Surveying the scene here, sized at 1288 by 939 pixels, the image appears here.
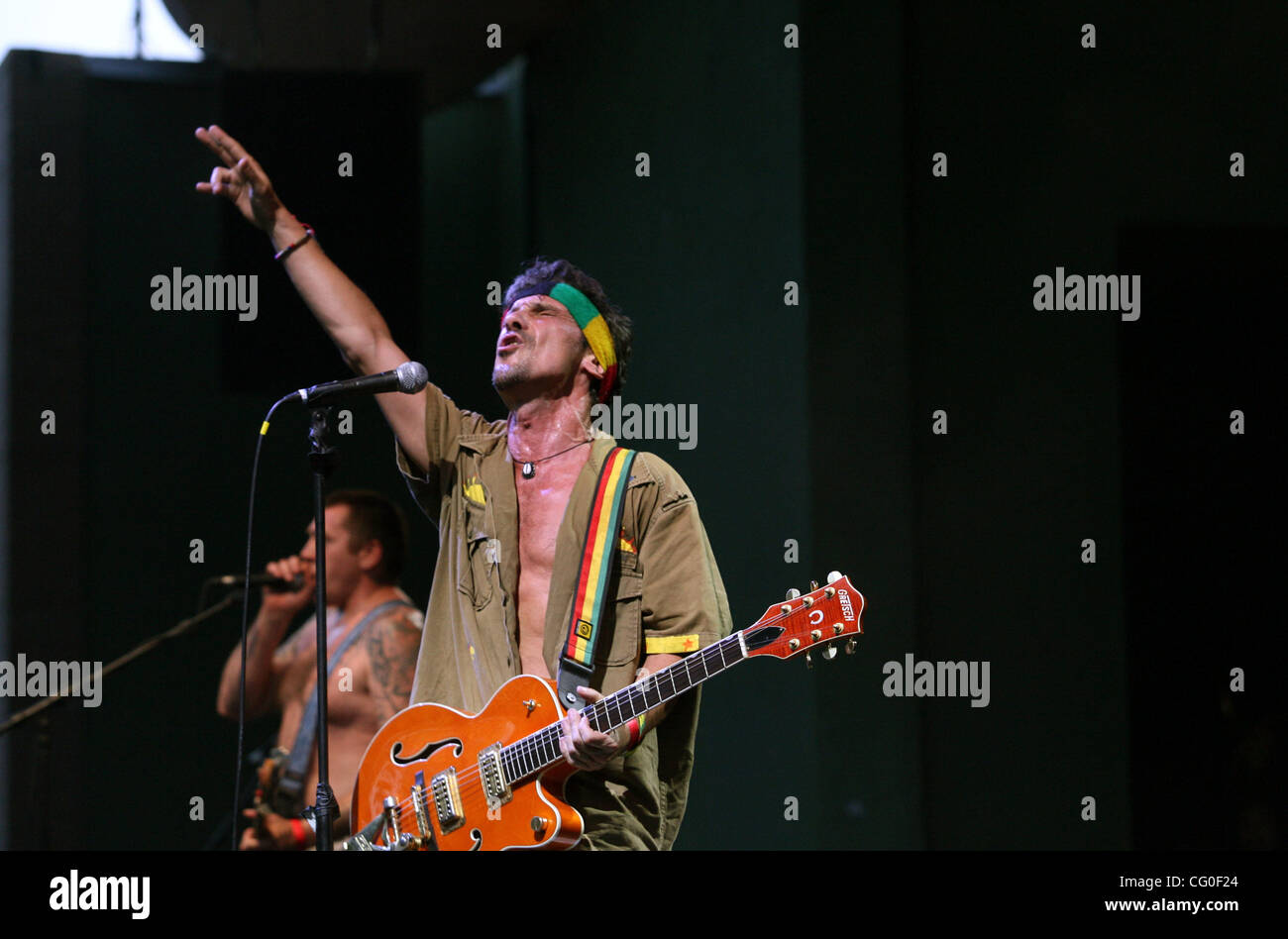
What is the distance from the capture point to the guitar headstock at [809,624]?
11.3ft

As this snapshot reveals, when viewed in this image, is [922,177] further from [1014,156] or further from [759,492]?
[759,492]

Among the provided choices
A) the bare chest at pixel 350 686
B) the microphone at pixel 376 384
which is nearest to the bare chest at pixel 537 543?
the microphone at pixel 376 384

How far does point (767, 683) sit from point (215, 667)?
208cm

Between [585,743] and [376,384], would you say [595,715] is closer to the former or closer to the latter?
[585,743]

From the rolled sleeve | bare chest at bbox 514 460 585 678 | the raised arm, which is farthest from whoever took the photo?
the raised arm

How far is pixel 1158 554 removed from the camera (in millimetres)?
4863

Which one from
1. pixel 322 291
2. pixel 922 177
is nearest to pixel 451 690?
pixel 322 291

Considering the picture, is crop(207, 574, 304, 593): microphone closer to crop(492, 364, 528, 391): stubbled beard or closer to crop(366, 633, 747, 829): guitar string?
crop(492, 364, 528, 391): stubbled beard

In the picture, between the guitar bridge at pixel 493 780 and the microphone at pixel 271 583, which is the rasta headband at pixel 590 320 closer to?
the guitar bridge at pixel 493 780

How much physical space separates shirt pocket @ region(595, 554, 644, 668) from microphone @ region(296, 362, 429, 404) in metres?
0.71

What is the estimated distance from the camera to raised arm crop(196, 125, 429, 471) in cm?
393

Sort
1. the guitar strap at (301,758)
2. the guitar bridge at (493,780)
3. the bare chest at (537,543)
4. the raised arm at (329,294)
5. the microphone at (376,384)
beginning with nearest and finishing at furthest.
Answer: the microphone at (376,384), the guitar bridge at (493,780), the bare chest at (537,543), the raised arm at (329,294), the guitar strap at (301,758)

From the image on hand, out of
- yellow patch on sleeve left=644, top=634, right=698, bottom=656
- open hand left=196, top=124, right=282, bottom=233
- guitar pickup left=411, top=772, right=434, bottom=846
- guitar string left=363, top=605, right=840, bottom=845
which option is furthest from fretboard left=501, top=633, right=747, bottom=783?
open hand left=196, top=124, right=282, bottom=233

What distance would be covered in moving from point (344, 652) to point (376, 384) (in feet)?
5.43
